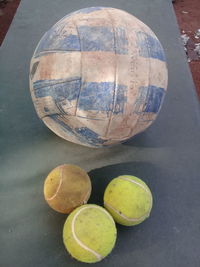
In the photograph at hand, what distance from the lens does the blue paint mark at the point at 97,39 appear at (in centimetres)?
152

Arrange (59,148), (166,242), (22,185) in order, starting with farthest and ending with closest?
(59,148), (22,185), (166,242)

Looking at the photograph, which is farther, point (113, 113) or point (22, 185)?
point (22, 185)

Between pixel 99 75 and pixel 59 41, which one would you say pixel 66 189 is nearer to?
pixel 99 75

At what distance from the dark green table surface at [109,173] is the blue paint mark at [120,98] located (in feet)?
1.56

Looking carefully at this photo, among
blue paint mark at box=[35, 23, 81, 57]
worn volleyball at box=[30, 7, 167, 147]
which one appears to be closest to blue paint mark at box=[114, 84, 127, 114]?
worn volleyball at box=[30, 7, 167, 147]

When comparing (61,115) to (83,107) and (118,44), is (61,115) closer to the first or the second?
(83,107)

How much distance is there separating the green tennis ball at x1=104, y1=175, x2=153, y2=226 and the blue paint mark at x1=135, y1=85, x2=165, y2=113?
Answer: 0.40 metres

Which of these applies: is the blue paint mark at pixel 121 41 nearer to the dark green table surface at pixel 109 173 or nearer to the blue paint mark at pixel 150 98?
the blue paint mark at pixel 150 98

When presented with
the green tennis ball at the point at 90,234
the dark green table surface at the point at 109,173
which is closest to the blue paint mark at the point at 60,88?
the dark green table surface at the point at 109,173

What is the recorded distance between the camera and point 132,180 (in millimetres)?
1567

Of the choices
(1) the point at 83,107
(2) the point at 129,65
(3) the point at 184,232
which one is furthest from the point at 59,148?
(3) the point at 184,232

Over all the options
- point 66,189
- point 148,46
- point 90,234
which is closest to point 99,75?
point 148,46

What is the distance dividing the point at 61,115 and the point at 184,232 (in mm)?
947

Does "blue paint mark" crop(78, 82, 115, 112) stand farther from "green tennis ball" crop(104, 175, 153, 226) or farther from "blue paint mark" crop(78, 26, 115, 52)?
"green tennis ball" crop(104, 175, 153, 226)
